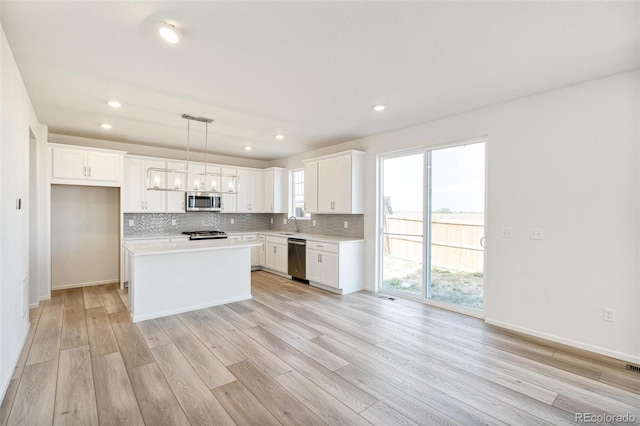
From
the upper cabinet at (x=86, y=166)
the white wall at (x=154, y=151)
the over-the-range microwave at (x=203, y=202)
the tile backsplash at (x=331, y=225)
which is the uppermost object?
the white wall at (x=154, y=151)

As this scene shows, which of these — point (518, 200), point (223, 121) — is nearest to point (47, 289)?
point (223, 121)

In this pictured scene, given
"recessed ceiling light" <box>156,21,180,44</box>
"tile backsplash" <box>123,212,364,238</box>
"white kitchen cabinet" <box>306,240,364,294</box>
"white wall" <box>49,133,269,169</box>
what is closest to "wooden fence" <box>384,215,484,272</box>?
"white kitchen cabinet" <box>306,240,364,294</box>

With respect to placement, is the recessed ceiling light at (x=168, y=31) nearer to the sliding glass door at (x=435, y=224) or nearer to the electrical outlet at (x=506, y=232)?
the sliding glass door at (x=435, y=224)

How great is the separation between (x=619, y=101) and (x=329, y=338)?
3649 millimetres

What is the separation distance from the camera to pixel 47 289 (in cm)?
466

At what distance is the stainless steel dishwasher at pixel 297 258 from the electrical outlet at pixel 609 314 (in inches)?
161

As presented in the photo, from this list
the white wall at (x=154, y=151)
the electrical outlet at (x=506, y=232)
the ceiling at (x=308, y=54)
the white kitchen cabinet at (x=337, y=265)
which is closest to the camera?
the ceiling at (x=308, y=54)

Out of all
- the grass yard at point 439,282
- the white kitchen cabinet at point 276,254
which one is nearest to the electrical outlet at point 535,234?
the grass yard at point 439,282

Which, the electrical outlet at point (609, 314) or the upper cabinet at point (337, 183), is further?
the upper cabinet at point (337, 183)

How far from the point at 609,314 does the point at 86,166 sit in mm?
7144

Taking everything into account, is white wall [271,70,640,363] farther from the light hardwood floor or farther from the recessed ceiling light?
the recessed ceiling light

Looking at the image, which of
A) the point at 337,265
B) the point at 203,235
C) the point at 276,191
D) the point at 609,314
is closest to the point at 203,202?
the point at 203,235

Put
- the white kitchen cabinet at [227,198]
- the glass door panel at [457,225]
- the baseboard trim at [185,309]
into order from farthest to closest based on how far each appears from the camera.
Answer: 1. the white kitchen cabinet at [227,198]
2. the glass door panel at [457,225]
3. the baseboard trim at [185,309]

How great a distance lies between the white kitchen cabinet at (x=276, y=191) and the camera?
7.13m
